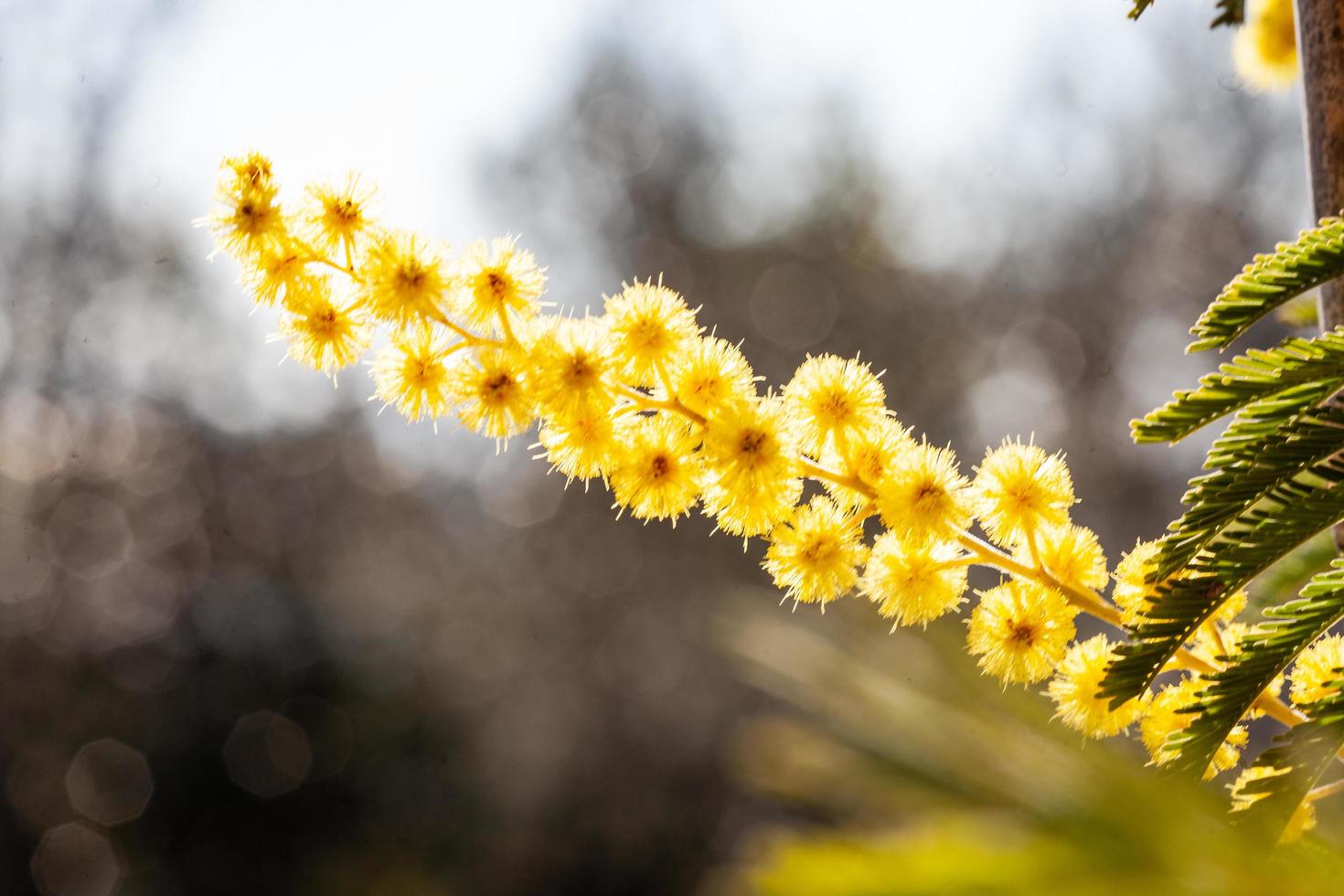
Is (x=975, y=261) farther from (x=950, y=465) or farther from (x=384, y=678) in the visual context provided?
(x=950, y=465)

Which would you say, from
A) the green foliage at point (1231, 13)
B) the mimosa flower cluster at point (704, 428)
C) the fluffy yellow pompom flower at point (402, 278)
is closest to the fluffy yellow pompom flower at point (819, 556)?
the mimosa flower cluster at point (704, 428)

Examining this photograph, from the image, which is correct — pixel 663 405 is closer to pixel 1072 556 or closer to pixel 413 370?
Answer: pixel 413 370

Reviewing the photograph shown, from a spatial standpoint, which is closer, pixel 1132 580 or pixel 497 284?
pixel 1132 580

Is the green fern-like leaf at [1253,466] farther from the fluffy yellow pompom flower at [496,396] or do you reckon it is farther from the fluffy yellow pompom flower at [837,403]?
the fluffy yellow pompom flower at [496,396]

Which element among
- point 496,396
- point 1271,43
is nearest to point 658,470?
point 496,396

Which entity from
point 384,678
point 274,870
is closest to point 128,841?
point 274,870

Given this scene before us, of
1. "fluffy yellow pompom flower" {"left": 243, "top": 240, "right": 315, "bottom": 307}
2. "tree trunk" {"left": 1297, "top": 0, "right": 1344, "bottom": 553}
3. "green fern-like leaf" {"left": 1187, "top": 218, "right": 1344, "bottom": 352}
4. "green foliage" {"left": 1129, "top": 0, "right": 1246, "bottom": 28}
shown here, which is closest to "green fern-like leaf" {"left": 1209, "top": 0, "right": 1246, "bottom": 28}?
"green foliage" {"left": 1129, "top": 0, "right": 1246, "bottom": 28}
